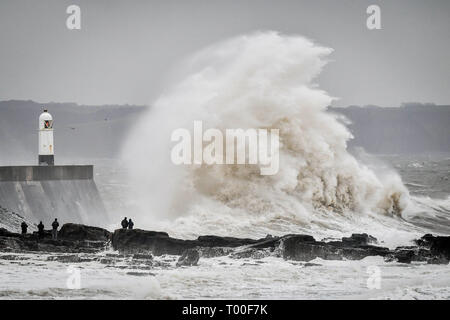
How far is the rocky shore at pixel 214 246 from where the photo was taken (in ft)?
53.9

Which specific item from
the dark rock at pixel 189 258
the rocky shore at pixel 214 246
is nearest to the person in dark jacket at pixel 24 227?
the rocky shore at pixel 214 246

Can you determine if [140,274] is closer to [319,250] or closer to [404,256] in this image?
[319,250]

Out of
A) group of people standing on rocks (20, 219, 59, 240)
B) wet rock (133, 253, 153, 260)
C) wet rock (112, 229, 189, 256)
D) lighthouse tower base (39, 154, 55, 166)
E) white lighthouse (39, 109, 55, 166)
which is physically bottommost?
wet rock (133, 253, 153, 260)

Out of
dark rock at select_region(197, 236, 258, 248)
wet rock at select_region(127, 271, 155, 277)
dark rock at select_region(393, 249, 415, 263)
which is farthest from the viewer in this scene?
dark rock at select_region(197, 236, 258, 248)

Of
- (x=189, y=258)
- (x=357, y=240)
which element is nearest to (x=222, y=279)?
(x=189, y=258)

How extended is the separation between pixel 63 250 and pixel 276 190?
369 inches

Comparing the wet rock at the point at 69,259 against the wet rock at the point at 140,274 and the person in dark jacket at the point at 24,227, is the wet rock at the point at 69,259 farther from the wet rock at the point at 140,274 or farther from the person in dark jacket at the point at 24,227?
the person in dark jacket at the point at 24,227

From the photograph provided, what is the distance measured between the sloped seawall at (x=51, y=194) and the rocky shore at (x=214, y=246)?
227 centimetres

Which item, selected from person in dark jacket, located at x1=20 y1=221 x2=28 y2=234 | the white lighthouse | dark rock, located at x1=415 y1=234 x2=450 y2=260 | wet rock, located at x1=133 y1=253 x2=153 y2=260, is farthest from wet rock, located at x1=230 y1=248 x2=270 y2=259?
the white lighthouse

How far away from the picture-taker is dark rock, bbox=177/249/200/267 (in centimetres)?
1587

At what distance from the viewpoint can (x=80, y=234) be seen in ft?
58.5

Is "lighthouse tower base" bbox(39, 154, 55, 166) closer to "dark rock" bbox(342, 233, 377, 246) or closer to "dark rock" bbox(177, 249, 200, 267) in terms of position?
"dark rock" bbox(177, 249, 200, 267)
